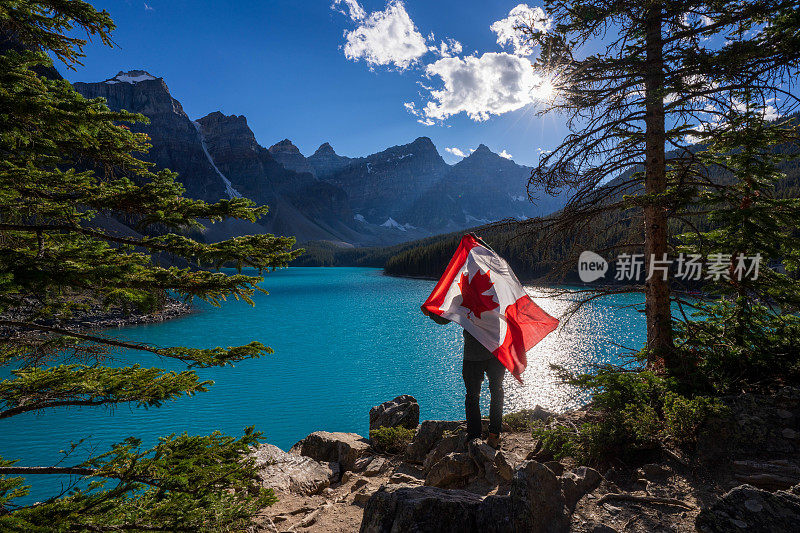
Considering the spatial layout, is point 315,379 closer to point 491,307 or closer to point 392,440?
point 392,440

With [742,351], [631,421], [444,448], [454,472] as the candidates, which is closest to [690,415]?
[631,421]

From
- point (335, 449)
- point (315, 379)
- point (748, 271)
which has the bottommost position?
point (315, 379)

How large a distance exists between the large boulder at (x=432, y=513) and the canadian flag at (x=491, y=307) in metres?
2.19

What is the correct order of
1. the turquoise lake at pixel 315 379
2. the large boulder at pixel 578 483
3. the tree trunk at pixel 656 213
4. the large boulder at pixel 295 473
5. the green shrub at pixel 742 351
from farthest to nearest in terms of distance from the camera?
1. the turquoise lake at pixel 315 379
2. the large boulder at pixel 295 473
3. the tree trunk at pixel 656 213
4. the green shrub at pixel 742 351
5. the large boulder at pixel 578 483

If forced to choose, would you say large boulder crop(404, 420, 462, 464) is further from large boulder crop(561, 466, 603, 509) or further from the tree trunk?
the tree trunk

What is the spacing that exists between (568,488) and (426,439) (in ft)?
11.5

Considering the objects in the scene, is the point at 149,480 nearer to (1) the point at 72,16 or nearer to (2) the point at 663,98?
(1) the point at 72,16

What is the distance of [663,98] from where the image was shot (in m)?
6.03

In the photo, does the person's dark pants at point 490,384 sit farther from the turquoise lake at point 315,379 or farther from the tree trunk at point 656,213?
the tree trunk at point 656,213

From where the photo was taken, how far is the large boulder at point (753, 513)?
2758 millimetres

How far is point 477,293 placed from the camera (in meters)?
5.75

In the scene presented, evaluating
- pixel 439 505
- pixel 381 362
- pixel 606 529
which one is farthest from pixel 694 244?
pixel 381 362

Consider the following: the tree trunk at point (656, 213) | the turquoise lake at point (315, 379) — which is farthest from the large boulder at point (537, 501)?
the tree trunk at point (656, 213)

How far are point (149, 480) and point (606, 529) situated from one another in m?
4.20
